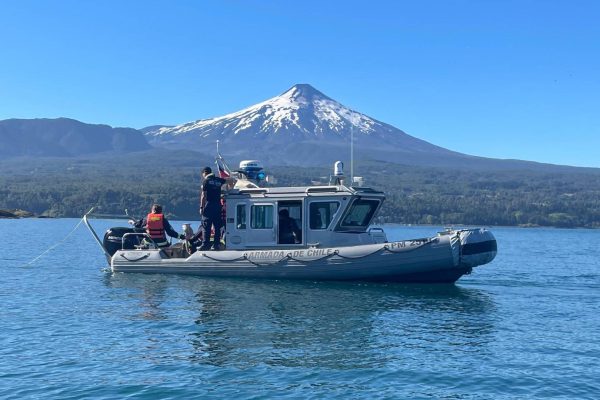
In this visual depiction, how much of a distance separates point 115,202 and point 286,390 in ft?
403

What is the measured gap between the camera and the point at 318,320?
52.7 ft

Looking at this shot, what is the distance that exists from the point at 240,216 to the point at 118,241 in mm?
5402

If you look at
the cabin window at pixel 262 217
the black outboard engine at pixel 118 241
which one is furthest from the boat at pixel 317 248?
A: the black outboard engine at pixel 118 241

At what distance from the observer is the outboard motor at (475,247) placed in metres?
20.6

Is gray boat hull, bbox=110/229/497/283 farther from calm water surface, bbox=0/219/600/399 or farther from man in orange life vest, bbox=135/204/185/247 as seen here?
man in orange life vest, bbox=135/204/185/247

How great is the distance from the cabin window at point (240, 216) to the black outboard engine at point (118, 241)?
4.29m

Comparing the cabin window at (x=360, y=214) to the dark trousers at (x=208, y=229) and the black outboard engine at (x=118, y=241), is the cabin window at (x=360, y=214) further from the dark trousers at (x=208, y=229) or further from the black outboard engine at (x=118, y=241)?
→ the black outboard engine at (x=118, y=241)

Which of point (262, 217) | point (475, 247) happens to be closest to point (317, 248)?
point (262, 217)

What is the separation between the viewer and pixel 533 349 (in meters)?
13.6

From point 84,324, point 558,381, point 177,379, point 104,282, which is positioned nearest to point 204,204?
point 104,282

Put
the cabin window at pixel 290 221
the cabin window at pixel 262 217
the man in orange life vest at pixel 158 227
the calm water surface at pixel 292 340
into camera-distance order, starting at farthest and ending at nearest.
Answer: the man in orange life vest at pixel 158 227, the cabin window at pixel 262 217, the cabin window at pixel 290 221, the calm water surface at pixel 292 340

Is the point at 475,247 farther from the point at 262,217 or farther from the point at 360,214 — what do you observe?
the point at 262,217

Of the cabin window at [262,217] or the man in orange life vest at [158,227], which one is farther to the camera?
the man in orange life vest at [158,227]

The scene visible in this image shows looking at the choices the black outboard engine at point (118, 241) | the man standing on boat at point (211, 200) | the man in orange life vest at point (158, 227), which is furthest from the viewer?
the black outboard engine at point (118, 241)
